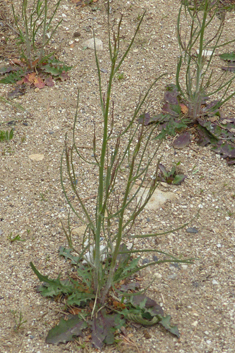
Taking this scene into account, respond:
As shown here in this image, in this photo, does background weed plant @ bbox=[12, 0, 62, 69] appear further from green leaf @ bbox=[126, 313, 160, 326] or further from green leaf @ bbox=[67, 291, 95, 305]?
green leaf @ bbox=[126, 313, 160, 326]

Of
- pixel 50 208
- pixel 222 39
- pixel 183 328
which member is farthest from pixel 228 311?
pixel 222 39

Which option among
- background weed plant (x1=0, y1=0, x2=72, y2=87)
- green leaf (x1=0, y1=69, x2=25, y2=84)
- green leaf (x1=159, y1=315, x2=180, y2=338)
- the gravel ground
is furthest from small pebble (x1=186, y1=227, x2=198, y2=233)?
green leaf (x1=0, y1=69, x2=25, y2=84)

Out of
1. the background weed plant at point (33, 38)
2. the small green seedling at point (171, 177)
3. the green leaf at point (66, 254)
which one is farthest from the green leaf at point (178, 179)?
the background weed plant at point (33, 38)

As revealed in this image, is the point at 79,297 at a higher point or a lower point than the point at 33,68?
lower

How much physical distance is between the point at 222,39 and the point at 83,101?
159 cm

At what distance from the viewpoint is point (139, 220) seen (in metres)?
2.87

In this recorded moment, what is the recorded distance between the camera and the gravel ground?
230cm

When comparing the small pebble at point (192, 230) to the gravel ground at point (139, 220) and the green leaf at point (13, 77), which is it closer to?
the gravel ground at point (139, 220)

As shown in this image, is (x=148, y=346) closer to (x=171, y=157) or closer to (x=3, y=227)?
(x=3, y=227)

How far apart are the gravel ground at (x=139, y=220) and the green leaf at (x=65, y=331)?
0.04 metres

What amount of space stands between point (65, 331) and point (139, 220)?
908 millimetres

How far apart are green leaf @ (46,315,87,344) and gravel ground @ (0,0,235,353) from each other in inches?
1.8

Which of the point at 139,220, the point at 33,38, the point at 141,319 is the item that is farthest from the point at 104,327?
the point at 33,38

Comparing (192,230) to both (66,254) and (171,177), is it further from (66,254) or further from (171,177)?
(66,254)
